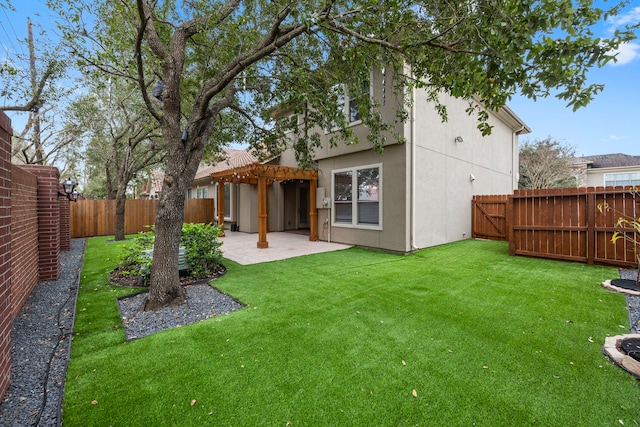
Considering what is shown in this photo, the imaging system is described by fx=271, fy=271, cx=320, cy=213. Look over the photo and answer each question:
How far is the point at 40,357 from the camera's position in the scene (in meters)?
2.84

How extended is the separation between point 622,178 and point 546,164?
9446 millimetres

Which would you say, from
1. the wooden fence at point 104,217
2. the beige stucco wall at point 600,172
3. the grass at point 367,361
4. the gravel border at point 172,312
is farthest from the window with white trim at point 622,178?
the wooden fence at point 104,217

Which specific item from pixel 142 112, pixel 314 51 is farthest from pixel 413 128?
pixel 142 112

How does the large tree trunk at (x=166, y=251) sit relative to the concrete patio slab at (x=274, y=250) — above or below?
above

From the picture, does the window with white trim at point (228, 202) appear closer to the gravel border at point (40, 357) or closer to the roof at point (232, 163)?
the roof at point (232, 163)

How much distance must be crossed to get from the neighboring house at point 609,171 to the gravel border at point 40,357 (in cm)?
3282

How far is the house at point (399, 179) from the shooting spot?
26.5ft

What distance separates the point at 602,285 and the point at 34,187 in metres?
10.4

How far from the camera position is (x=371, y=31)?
13.6ft

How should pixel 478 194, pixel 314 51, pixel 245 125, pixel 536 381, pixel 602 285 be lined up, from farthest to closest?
pixel 478 194 → pixel 245 125 → pixel 314 51 → pixel 602 285 → pixel 536 381

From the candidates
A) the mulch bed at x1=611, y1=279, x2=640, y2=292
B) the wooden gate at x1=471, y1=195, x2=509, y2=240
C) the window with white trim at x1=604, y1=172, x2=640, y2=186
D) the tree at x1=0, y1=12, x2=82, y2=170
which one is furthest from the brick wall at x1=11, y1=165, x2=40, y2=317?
the window with white trim at x1=604, y1=172, x2=640, y2=186

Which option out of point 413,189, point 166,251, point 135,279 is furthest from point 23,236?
point 413,189

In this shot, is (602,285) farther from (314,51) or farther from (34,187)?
(34,187)

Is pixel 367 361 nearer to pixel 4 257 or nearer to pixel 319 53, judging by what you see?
pixel 4 257
